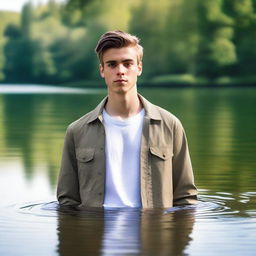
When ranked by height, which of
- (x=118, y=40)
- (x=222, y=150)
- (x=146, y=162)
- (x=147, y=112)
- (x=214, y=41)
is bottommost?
(x=222, y=150)

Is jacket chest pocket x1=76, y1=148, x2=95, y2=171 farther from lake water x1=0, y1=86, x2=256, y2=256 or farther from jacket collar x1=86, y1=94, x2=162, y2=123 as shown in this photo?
lake water x1=0, y1=86, x2=256, y2=256

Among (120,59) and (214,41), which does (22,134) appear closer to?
(120,59)

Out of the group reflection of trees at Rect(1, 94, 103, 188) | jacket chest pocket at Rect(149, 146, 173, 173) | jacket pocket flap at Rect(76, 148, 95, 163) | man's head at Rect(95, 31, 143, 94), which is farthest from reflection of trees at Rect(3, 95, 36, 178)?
man's head at Rect(95, 31, 143, 94)

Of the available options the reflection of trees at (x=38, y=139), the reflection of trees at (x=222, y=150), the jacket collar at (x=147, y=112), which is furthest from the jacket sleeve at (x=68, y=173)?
the reflection of trees at (x=38, y=139)

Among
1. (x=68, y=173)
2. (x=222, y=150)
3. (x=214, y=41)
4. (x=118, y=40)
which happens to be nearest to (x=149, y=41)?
Answer: (x=214, y=41)

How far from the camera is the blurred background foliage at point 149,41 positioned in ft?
313

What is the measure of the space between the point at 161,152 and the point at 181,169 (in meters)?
0.19

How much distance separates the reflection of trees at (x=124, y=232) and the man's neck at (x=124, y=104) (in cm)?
63

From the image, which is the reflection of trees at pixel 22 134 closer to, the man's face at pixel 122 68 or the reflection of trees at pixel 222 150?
the reflection of trees at pixel 222 150

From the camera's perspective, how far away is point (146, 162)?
8352 millimetres

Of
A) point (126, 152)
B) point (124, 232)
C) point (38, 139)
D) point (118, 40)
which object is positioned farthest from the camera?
point (38, 139)

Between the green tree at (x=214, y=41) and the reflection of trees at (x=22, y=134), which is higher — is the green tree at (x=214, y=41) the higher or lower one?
the higher one

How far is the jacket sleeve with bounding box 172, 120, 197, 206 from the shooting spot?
27.5 ft

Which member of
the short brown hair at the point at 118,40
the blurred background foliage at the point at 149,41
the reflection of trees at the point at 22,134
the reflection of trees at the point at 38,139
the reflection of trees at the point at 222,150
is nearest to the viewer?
the short brown hair at the point at 118,40
